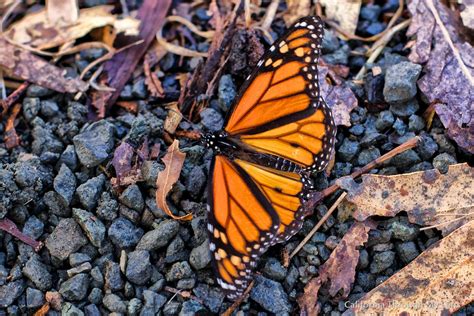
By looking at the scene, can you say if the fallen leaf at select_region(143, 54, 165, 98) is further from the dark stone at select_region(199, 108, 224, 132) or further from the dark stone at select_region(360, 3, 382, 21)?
the dark stone at select_region(360, 3, 382, 21)

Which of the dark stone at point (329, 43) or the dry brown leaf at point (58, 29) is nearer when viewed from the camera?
the dark stone at point (329, 43)

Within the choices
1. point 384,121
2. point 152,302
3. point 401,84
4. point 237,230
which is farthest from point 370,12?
point 152,302

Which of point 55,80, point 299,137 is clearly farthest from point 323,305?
point 55,80

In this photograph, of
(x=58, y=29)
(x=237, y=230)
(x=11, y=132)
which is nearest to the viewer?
(x=237, y=230)

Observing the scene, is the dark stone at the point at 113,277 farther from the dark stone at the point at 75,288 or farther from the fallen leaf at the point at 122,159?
the fallen leaf at the point at 122,159

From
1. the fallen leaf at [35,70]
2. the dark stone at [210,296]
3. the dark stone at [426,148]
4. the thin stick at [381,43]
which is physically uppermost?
the thin stick at [381,43]

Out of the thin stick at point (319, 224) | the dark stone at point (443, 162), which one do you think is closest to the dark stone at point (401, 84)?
the dark stone at point (443, 162)

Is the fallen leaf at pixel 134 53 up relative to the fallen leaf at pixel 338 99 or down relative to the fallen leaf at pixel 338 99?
up

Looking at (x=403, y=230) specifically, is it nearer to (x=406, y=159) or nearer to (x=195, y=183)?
(x=406, y=159)
